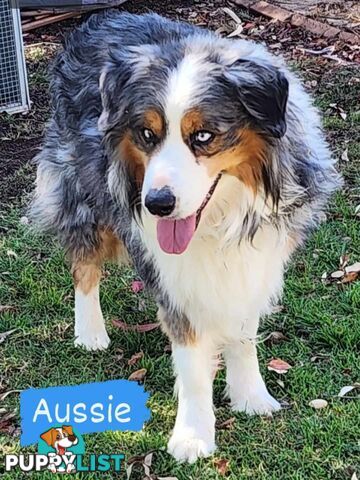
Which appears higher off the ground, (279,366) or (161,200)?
(161,200)

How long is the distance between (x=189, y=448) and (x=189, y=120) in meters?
1.41

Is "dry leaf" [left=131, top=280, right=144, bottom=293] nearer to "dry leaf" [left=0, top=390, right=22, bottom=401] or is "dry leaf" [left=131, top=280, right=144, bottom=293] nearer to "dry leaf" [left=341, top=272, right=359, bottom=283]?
"dry leaf" [left=0, top=390, right=22, bottom=401]

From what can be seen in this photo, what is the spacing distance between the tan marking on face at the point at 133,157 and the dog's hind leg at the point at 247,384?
986 mm

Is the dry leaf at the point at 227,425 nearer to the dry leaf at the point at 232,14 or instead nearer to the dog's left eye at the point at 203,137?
the dog's left eye at the point at 203,137

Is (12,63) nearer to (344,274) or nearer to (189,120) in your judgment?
(344,274)

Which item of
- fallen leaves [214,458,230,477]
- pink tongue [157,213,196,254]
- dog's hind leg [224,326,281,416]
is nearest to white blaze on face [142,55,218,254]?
pink tongue [157,213,196,254]

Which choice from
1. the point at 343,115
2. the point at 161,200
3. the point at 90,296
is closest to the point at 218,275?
the point at 161,200

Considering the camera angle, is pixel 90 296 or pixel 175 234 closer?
pixel 175 234

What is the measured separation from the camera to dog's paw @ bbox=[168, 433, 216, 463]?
3414 millimetres

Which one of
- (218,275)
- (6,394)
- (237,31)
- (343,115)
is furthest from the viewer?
(237,31)

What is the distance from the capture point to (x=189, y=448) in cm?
341

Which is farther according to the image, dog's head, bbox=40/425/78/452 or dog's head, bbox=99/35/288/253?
dog's head, bbox=40/425/78/452

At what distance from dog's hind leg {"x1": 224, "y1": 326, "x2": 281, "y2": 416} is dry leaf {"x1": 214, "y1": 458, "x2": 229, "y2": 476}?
0.30 meters

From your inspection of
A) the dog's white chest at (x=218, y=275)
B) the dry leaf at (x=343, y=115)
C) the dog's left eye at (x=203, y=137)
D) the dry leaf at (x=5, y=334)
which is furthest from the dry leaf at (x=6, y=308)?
the dry leaf at (x=343, y=115)
